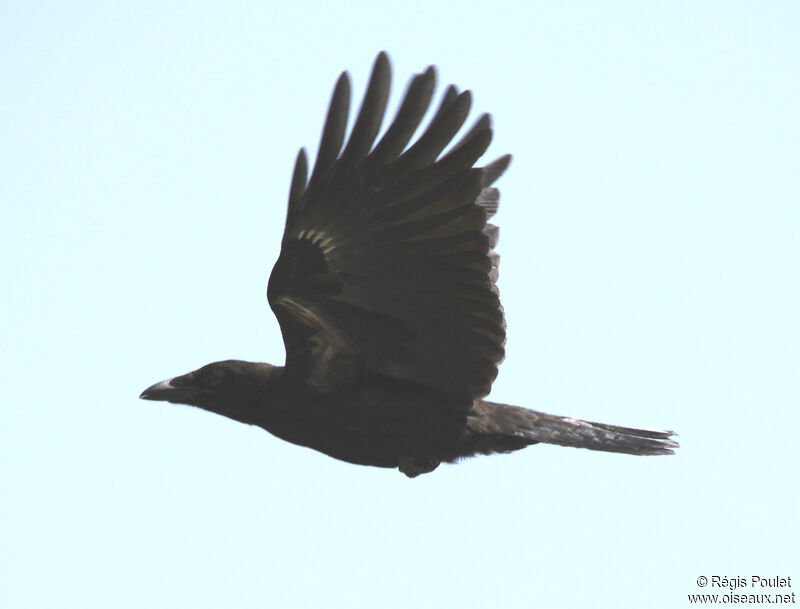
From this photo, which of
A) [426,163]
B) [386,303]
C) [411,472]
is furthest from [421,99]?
[411,472]

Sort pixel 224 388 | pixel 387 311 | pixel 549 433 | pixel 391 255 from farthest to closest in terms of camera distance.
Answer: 1. pixel 549 433
2. pixel 224 388
3. pixel 387 311
4. pixel 391 255

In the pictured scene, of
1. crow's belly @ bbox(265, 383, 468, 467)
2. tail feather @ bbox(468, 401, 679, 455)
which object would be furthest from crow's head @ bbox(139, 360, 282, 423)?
tail feather @ bbox(468, 401, 679, 455)

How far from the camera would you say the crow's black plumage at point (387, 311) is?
7293mm

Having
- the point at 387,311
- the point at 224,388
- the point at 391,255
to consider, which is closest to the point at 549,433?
the point at 387,311

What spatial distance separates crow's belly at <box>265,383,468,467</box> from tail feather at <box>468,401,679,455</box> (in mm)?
166

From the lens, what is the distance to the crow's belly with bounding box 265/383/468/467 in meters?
7.93

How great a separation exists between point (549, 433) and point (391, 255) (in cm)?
166

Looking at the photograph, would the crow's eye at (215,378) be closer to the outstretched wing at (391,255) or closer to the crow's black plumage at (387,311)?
the crow's black plumage at (387,311)

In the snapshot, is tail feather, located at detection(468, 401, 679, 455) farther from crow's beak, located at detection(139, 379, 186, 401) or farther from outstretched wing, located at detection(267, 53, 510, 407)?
crow's beak, located at detection(139, 379, 186, 401)

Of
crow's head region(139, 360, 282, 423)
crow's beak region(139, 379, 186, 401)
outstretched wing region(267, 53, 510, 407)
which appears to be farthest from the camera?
crow's beak region(139, 379, 186, 401)

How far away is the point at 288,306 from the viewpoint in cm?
775

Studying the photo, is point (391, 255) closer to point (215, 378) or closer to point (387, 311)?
point (387, 311)

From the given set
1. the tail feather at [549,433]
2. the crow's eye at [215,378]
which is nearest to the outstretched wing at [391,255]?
the tail feather at [549,433]

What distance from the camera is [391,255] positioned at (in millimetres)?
7641
